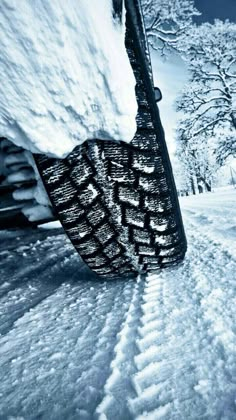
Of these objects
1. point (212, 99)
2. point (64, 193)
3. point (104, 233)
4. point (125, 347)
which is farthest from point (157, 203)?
point (212, 99)

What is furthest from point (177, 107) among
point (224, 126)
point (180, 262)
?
point (180, 262)

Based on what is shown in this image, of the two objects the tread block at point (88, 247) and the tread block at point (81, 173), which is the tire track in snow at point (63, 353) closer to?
the tread block at point (88, 247)

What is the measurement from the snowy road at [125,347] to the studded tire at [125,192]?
11 cm

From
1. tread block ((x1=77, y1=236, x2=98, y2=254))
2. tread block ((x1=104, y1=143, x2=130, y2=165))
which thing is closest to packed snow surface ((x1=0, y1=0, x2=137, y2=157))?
tread block ((x1=104, y1=143, x2=130, y2=165))

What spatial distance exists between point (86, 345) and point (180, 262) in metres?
0.54

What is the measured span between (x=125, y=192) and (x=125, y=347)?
43cm

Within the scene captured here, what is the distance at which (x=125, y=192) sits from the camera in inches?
31.9

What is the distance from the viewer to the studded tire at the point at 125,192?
0.73 meters

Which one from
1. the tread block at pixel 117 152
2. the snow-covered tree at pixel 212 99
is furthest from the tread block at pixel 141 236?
the snow-covered tree at pixel 212 99

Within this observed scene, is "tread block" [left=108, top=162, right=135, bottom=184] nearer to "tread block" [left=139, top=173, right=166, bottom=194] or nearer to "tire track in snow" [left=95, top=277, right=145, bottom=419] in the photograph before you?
"tread block" [left=139, top=173, right=166, bottom=194]

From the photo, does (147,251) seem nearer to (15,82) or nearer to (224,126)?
(15,82)

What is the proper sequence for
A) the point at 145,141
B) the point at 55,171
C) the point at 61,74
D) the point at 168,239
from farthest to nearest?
1. the point at 168,239
2. the point at 145,141
3. the point at 55,171
4. the point at 61,74

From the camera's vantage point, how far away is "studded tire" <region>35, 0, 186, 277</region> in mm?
734

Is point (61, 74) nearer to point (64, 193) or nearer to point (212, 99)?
point (64, 193)
